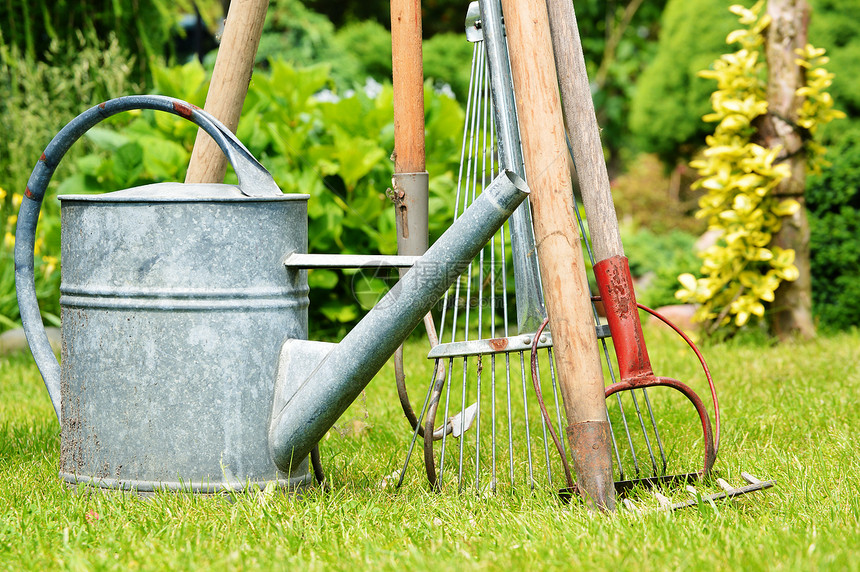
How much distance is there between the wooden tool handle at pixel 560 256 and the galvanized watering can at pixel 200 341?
7.6 inches

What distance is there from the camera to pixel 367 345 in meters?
1.45

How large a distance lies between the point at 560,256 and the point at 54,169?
1027 millimetres

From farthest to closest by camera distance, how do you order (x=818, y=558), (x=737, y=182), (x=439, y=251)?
(x=737, y=182) < (x=439, y=251) < (x=818, y=558)

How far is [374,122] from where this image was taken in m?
3.67

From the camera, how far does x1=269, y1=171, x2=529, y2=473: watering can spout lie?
1.40 metres

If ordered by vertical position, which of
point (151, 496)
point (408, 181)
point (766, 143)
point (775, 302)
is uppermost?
point (766, 143)

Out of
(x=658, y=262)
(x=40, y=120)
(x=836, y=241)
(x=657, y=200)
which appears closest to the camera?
(x=836, y=241)

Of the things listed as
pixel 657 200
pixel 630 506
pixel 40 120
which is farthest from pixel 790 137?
pixel 657 200

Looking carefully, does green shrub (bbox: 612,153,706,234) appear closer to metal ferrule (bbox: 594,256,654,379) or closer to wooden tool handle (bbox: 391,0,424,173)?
wooden tool handle (bbox: 391,0,424,173)

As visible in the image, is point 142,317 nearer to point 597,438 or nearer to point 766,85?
point 597,438

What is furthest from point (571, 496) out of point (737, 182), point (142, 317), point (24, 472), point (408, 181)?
point (737, 182)

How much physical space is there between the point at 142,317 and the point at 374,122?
233 centimetres

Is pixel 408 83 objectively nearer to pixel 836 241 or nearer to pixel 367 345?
pixel 367 345

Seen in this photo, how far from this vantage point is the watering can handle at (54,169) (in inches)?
59.6
